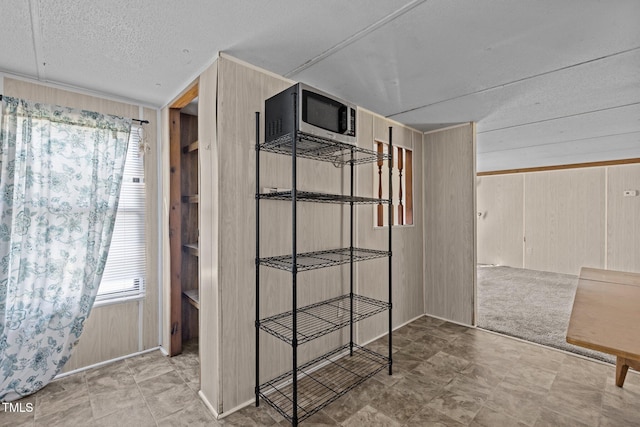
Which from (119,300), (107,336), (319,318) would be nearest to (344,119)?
(319,318)

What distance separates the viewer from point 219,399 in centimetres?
187

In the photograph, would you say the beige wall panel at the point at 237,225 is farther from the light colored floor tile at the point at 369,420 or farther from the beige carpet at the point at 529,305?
the beige carpet at the point at 529,305

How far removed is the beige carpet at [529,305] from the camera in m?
3.11

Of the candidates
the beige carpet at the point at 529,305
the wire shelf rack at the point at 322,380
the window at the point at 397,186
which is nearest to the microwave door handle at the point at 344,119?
the window at the point at 397,186

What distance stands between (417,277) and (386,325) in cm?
76

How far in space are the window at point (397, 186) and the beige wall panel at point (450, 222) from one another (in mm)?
291

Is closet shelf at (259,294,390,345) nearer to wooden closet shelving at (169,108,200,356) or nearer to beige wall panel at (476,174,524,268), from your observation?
wooden closet shelving at (169,108,200,356)

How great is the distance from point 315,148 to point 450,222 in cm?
212

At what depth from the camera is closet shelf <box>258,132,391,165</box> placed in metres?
1.90

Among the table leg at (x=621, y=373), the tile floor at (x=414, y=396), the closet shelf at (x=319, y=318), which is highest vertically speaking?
the closet shelf at (x=319, y=318)

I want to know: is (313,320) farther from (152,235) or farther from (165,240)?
(152,235)

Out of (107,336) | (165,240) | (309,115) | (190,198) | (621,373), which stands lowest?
(621,373)

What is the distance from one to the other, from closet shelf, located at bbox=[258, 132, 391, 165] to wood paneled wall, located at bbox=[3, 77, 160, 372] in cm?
136

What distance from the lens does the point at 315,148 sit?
7.11 feet
